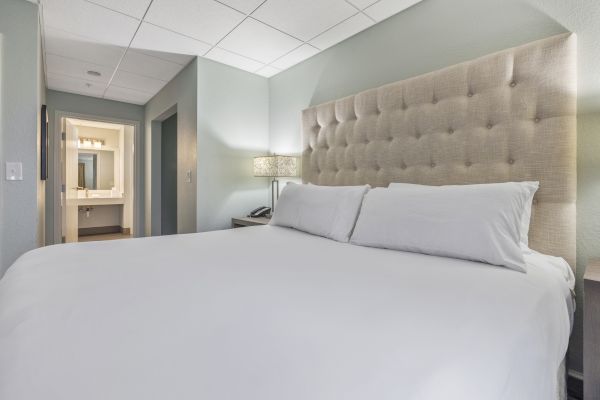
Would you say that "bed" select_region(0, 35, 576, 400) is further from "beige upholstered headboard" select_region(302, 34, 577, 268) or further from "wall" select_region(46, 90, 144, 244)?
"wall" select_region(46, 90, 144, 244)

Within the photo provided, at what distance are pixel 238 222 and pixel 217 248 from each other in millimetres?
1552

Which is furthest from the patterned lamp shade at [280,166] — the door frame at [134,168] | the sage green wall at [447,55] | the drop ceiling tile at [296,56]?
the door frame at [134,168]

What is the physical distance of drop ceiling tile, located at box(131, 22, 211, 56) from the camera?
100.0 inches

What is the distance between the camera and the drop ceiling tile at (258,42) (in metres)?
2.47

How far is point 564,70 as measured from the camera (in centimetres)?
141

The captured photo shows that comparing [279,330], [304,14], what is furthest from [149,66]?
[279,330]

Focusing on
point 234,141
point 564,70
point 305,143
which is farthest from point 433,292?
point 234,141

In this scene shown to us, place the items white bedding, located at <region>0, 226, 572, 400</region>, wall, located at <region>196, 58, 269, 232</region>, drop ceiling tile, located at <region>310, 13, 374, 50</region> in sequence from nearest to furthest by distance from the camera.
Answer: white bedding, located at <region>0, 226, 572, 400</region>
drop ceiling tile, located at <region>310, 13, 374, 50</region>
wall, located at <region>196, 58, 269, 232</region>

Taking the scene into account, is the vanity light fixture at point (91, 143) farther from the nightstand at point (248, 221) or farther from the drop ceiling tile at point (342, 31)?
the drop ceiling tile at point (342, 31)

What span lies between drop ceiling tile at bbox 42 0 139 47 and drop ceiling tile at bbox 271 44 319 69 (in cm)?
132

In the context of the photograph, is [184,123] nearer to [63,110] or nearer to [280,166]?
[280,166]

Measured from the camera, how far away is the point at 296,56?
2.95 metres

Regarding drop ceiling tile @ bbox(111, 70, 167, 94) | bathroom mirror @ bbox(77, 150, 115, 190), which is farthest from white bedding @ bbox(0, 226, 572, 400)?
bathroom mirror @ bbox(77, 150, 115, 190)

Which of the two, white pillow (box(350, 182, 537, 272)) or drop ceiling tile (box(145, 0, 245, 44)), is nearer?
white pillow (box(350, 182, 537, 272))
